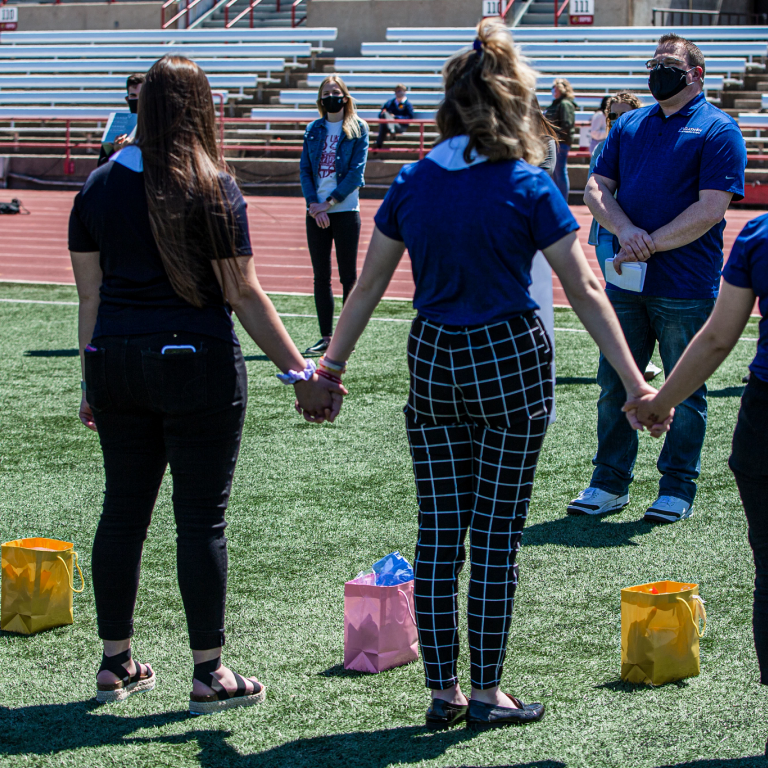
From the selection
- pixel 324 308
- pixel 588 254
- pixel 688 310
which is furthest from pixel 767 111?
pixel 688 310

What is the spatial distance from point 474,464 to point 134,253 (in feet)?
3.39

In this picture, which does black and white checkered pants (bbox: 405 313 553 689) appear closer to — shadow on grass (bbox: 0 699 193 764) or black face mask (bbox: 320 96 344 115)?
shadow on grass (bbox: 0 699 193 764)

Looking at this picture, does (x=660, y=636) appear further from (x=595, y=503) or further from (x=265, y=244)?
(x=265, y=244)

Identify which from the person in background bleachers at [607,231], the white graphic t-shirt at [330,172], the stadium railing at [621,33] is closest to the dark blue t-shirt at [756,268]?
the person in background bleachers at [607,231]

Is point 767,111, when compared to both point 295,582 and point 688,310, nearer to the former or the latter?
point 688,310

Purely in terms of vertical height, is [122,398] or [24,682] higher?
[122,398]

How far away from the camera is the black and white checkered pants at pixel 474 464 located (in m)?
2.67

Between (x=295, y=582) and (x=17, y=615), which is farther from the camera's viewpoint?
(x=295, y=582)

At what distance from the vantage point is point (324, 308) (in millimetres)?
7895

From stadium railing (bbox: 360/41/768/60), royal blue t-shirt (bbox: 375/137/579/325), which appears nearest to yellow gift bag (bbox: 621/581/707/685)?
royal blue t-shirt (bbox: 375/137/579/325)

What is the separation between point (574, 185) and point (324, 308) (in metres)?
13.3

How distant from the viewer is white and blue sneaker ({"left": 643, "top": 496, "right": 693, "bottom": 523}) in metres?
4.55

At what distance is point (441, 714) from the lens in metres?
2.84

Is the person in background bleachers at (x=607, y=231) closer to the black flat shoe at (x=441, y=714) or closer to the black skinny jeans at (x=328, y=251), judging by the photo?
the black skinny jeans at (x=328, y=251)
